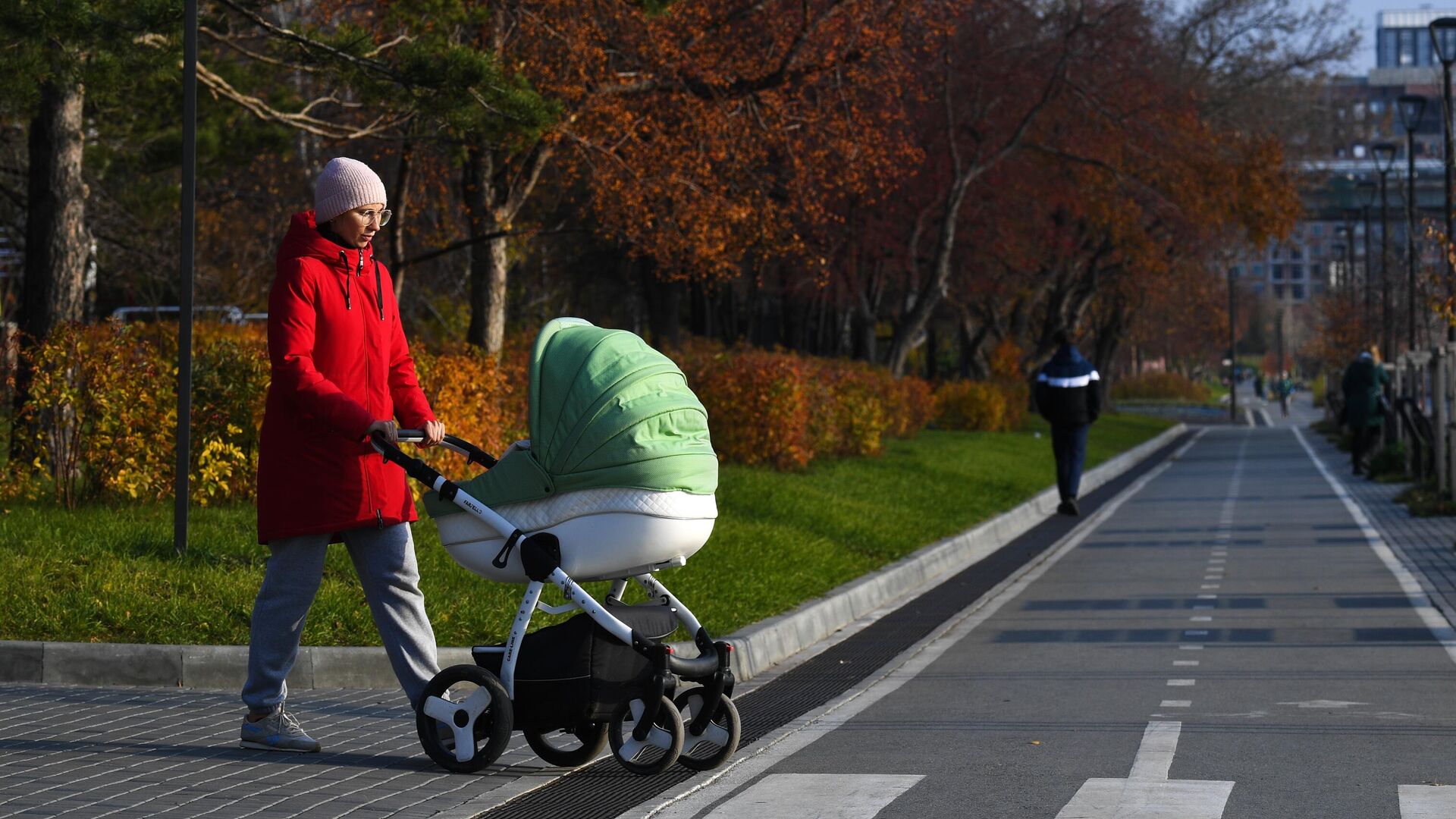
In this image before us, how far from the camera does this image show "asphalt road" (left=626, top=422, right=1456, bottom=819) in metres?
6.30

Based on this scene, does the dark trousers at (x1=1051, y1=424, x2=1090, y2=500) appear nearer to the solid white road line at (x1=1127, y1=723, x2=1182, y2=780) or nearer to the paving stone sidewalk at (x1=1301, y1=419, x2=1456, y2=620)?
the paving stone sidewalk at (x1=1301, y1=419, x2=1456, y2=620)

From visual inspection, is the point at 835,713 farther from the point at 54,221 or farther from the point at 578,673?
the point at 54,221

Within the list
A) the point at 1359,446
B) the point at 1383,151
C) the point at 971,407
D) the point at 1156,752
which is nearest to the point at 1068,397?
the point at 1359,446

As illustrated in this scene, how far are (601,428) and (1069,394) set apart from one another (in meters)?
14.7

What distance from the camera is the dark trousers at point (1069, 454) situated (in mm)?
20828

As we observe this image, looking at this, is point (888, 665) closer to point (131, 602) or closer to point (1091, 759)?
point (1091, 759)

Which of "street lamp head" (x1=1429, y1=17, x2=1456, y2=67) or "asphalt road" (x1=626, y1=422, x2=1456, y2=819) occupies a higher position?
"street lamp head" (x1=1429, y1=17, x2=1456, y2=67)

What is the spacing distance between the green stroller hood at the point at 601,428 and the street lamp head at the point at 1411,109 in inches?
944

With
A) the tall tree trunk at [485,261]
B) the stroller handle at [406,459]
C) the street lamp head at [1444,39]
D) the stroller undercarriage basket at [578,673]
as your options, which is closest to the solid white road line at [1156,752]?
the stroller undercarriage basket at [578,673]

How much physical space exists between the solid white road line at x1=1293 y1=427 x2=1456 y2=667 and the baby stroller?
517 centimetres

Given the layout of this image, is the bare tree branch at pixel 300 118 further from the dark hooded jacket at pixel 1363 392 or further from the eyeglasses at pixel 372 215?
the dark hooded jacket at pixel 1363 392

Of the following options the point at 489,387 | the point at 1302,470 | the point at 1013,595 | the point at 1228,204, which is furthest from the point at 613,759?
the point at 1228,204

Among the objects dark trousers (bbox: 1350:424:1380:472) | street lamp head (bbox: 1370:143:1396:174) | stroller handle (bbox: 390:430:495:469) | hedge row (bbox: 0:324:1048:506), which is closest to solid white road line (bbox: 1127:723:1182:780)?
stroller handle (bbox: 390:430:495:469)

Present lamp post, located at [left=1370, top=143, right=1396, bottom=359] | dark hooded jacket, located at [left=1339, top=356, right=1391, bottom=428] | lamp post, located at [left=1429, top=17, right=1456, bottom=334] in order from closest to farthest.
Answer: lamp post, located at [left=1429, top=17, right=1456, bottom=334]
dark hooded jacket, located at [left=1339, top=356, right=1391, bottom=428]
lamp post, located at [left=1370, top=143, right=1396, bottom=359]
